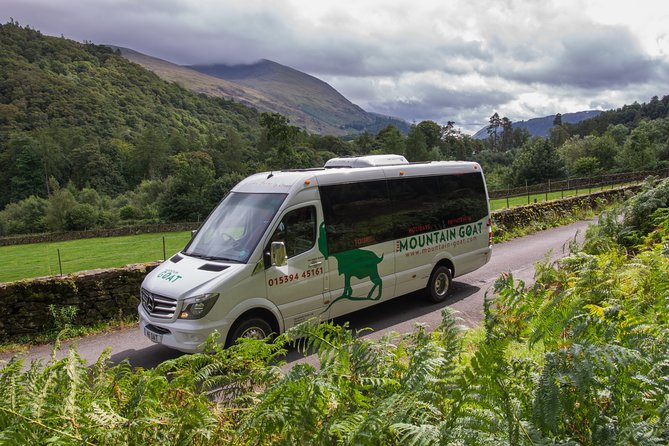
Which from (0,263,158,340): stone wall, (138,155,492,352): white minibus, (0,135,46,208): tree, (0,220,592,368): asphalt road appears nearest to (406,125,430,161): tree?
(0,135,46,208): tree

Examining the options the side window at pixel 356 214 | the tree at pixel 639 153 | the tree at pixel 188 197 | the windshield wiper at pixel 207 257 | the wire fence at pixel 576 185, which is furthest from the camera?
the tree at pixel 188 197

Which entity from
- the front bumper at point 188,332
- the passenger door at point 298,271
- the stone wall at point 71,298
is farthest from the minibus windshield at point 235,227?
the stone wall at point 71,298

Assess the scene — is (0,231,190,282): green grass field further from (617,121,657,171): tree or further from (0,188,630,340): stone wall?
(617,121,657,171): tree

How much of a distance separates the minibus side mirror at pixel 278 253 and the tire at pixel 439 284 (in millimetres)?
4061

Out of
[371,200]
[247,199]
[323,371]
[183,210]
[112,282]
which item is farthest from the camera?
[183,210]

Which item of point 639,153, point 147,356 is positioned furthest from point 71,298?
point 639,153

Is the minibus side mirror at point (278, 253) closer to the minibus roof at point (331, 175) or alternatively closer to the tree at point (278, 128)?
the minibus roof at point (331, 175)

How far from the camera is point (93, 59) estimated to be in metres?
191

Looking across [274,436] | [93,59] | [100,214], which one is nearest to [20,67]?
[93,59]

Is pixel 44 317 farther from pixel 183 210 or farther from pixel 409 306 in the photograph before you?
pixel 183 210

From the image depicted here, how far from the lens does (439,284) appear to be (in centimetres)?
1052

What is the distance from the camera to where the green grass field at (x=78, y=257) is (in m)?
31.6

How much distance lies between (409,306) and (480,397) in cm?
856

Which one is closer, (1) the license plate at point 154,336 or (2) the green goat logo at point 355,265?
(1) the license plate at point 154,336
